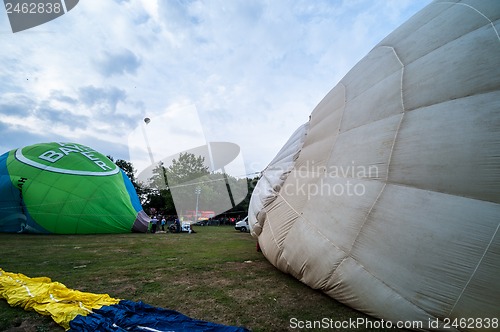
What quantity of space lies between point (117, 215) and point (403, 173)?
13.8 metres

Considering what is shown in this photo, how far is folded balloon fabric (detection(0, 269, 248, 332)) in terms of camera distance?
2.93 metres

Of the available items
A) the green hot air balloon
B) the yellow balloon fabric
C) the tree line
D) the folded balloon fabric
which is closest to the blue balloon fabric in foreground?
the folded balloon fabric

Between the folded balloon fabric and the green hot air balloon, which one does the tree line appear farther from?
the folded balloon fabric

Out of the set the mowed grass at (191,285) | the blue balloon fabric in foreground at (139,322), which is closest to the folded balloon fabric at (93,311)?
the blue balloon fabric in foreground at (139,322)

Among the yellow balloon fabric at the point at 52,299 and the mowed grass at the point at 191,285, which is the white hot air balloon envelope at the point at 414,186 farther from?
the yellow balloon fabric at the point at 52,299

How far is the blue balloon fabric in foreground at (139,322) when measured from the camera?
2.88 metres

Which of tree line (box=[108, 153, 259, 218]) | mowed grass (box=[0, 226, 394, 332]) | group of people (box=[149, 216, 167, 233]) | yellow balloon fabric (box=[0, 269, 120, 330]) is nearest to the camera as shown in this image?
yellow balloon fabric (box=[0, 269, 120, 330])

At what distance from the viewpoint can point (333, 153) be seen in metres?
4.22

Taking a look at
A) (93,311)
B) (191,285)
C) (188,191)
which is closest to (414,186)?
(191,285)

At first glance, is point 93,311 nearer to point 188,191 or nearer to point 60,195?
point 60,195

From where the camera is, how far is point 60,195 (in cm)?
1256

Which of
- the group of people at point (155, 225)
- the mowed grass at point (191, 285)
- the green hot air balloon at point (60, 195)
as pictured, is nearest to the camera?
the mowed grass at point (191, 285)

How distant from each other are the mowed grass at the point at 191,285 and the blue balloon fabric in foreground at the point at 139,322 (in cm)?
29

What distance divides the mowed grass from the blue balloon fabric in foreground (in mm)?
294
